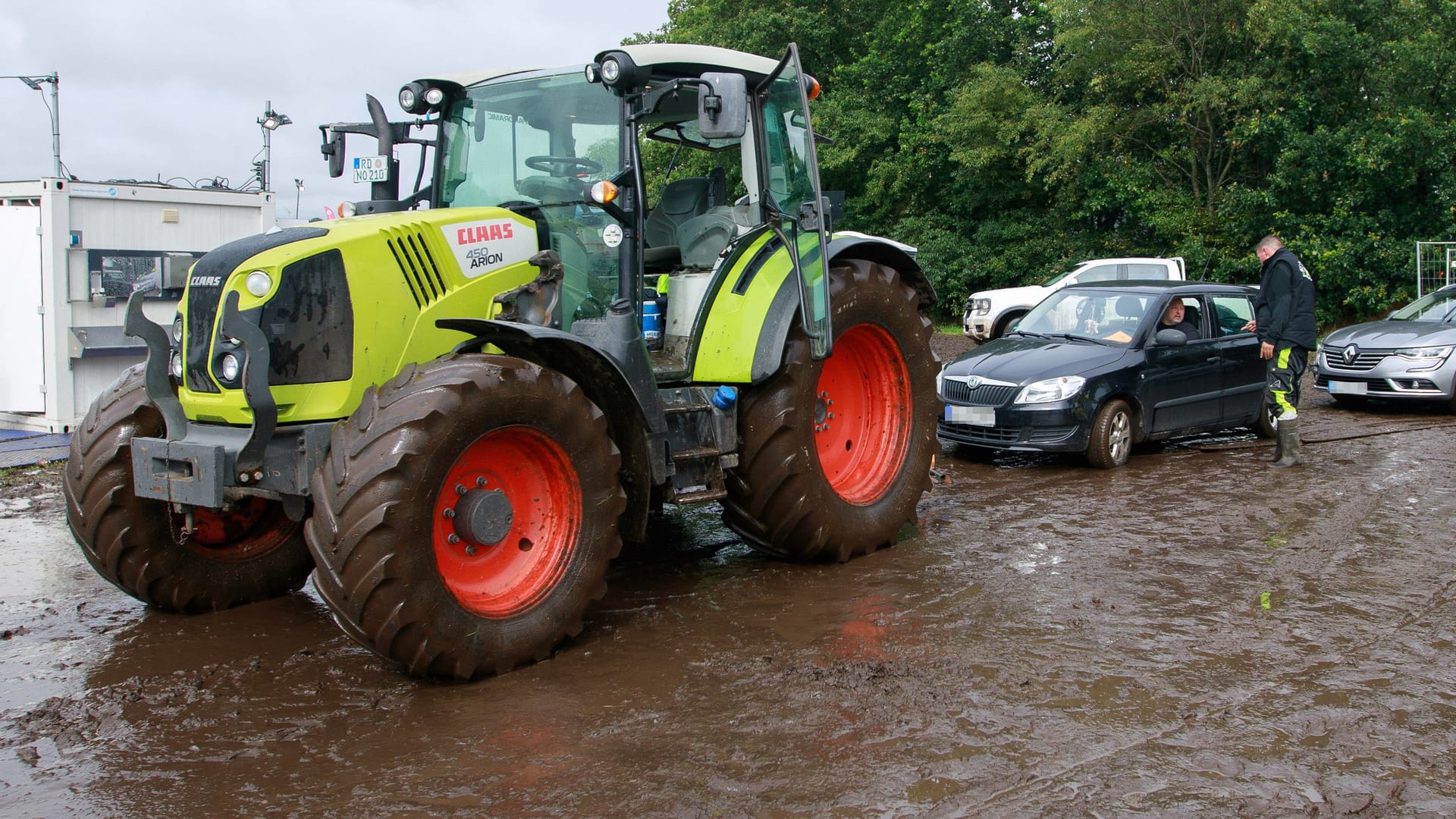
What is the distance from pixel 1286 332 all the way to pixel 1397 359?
4167mm

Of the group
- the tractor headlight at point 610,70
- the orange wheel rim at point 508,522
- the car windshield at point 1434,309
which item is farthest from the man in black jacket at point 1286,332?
the orange wheel rim at point 508,522

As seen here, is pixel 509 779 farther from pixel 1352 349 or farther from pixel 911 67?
pixel 911 67

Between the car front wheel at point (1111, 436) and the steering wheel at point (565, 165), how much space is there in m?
5.44

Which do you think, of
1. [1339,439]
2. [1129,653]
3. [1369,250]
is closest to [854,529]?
[1129,653]

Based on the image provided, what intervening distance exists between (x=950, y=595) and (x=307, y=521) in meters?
3.20

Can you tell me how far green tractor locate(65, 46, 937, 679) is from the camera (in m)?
4.61

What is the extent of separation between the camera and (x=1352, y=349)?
43.2 feet

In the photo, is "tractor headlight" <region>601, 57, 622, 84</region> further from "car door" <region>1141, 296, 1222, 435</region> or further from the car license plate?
"car door" <region>1141, 296, 1222, 435</region>

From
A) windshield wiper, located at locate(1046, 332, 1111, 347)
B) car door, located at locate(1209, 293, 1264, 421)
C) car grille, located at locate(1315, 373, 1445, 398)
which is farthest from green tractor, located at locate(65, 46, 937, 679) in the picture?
car grille, located at locate(1315, 373, 1445, 398)

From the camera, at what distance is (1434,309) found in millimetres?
13891

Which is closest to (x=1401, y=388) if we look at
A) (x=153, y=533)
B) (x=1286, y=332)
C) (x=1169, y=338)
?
(x=1286, y=332)

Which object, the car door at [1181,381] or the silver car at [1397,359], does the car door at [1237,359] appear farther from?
the silver car at [1397,359]

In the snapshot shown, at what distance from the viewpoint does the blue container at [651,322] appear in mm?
6305

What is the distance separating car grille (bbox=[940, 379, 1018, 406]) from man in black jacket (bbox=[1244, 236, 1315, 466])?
7.35ft
